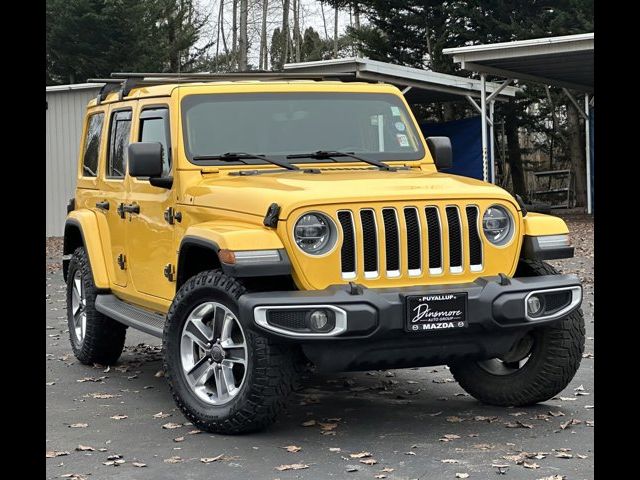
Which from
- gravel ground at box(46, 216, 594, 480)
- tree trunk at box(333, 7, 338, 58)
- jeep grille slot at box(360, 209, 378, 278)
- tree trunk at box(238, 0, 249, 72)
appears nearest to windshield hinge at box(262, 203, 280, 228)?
jeep grille slot at box(360, 209, 378, 278)

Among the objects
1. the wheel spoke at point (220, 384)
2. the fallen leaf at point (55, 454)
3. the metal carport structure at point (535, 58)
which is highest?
the metal carport structure at point (535, 58)

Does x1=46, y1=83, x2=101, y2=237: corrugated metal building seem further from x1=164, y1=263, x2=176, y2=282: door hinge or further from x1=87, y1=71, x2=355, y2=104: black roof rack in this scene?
x1=164, y1=263, x2=176, y2=282: door hinge

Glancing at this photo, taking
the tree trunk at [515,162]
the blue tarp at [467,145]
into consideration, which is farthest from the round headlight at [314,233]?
the tree trunk at [515,162]

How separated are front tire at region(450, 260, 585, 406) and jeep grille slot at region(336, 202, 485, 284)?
603mm

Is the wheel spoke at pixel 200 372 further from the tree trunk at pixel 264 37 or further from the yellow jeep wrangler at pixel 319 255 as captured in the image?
the tree trunk at pixel 264 37

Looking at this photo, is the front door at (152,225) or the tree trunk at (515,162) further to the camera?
the tree trunk at (515,162)

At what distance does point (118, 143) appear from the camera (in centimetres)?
879

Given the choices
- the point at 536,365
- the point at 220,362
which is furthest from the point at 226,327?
the point at 536,365

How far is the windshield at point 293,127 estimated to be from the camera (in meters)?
7.59

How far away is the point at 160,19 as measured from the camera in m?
40.7

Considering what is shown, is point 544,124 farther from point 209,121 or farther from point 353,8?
point 209,121

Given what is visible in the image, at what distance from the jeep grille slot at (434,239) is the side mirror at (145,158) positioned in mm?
1839

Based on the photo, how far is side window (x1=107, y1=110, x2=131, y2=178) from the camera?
8.58 m

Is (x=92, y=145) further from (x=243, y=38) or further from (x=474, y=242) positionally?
(x=243, y=38)
